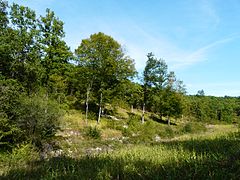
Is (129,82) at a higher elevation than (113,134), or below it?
higher

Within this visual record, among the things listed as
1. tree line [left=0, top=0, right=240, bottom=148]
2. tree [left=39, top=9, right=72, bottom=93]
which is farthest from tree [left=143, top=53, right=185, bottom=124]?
tree [left=39, top=9, right=72, bottom=93]

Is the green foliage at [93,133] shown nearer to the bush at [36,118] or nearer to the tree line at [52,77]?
the tree line at [52,77]

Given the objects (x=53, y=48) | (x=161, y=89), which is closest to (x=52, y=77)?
(x=53, y=48)

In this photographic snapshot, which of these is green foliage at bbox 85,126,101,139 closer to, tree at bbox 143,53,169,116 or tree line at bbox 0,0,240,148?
tree line at bbox 0,0,240,148

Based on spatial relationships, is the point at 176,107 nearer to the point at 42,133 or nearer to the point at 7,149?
the point at 42,133

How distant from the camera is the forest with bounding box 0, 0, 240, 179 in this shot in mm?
5160

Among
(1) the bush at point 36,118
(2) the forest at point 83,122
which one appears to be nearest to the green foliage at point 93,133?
(2) the forest at point 83,122

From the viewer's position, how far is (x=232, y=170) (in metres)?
4.21

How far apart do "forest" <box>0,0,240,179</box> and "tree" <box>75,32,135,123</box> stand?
0.16 meters

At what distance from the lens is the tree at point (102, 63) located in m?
38.4

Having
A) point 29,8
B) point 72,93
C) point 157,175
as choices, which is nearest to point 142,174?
point 157,175

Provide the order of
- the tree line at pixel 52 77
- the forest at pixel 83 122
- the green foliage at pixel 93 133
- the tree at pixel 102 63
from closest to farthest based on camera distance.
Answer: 1. the forest at pixel 83 122
2. the tree line at pixel 52 77
3. the green foliage at pixel 93 133
4. the tree at pixel 102 63

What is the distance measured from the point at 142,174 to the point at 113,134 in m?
27.1

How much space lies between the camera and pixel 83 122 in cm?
3544
